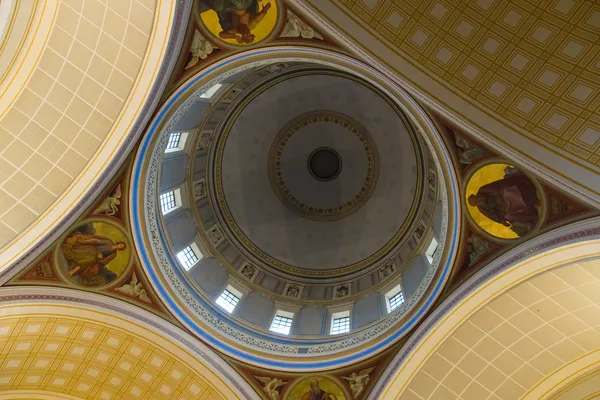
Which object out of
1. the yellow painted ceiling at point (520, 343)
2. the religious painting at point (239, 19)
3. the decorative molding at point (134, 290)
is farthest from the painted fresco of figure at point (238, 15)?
the yellow painted ceiling at point (520, 343)

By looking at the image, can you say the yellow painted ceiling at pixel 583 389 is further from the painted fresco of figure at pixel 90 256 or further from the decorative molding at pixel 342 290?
the painted fresco of figure at pixel 90 256

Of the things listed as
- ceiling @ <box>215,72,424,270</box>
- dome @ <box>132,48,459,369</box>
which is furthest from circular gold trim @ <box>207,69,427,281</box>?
ceiling @ <box>215,72,424,270</box>

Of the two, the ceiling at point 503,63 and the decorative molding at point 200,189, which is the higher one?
the decorative molding at point 200,189

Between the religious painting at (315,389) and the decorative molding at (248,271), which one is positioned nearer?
the religious painting at (315,389)

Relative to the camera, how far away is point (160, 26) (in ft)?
43.5

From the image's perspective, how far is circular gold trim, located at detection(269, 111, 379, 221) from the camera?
79.7 feet

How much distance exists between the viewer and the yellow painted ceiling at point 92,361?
1449 centimetres

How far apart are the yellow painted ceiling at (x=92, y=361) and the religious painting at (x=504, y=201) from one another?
29.1ft

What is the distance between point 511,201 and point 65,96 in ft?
38.6

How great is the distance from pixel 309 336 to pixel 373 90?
1075 centimetres

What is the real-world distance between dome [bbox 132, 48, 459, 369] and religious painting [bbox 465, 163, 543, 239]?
709mm

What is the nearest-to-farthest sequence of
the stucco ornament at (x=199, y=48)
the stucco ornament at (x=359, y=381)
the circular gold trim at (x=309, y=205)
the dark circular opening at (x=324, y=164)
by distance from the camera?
the stucco ornament at (x=199, y=48) → the stucco ornament at (x=359, y=381) → the circular gold trim at (x=309, y=205) → the dark circular opening at (x=324, y=164)

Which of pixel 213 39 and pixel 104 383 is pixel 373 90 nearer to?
pixel 213 39

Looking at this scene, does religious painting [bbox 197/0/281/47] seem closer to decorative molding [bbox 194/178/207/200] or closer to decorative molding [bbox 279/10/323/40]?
decorative molding [bbox 279/10/323/40]
